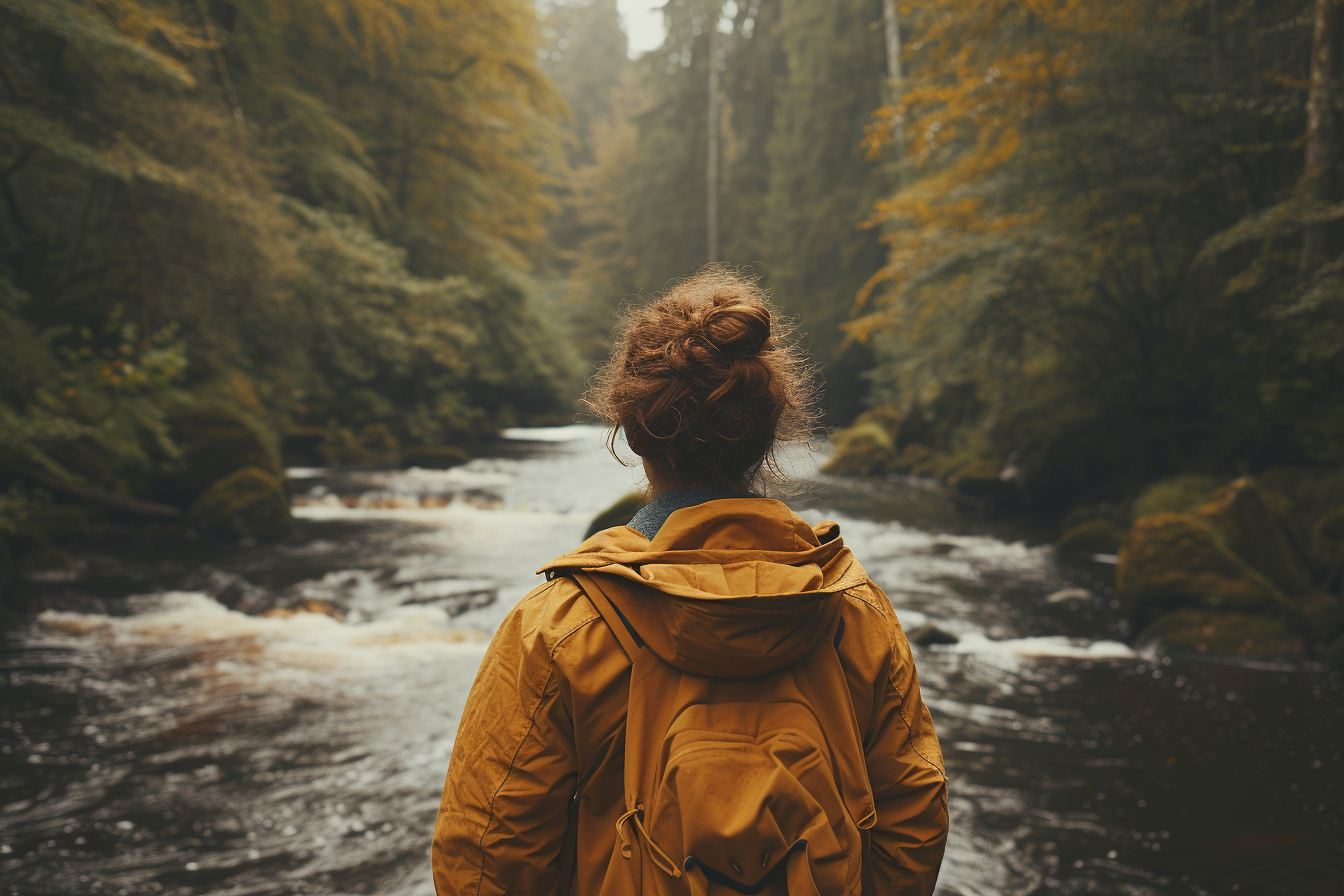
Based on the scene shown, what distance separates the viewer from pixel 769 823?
1.18 meters

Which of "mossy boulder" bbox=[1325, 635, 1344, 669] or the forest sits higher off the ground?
the forest

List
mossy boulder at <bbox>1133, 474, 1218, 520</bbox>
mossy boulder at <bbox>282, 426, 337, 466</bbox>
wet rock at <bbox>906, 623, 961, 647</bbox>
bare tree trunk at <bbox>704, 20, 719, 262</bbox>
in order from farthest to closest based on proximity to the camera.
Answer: bare tree trunk at <bbox>704, 20, 719, 262</bbox>, mossy boulder at <bbox>282, 426, 337, 466</bbox>, mossy boulder at <bbox>1133, 474, 1218, 520</bbox>, wet rock at <bbox>906, 623, 961, 647</bbox>

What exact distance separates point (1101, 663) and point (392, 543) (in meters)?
7.45

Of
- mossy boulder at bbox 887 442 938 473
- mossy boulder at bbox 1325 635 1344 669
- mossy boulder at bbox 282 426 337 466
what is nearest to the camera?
mossy boulder at bbox 1325 635 1344 669

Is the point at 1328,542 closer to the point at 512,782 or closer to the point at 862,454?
the point at 512,782

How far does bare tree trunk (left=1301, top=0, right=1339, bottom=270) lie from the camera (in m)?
7.61

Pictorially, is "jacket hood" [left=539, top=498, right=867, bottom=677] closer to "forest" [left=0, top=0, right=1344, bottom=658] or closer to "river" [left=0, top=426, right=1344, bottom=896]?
"river" [left=0, top=426, right=1344, bottom=896]

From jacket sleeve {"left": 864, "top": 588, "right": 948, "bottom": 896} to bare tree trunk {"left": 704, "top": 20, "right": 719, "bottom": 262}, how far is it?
32.1m

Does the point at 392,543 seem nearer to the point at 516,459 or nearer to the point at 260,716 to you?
the point at 260,716

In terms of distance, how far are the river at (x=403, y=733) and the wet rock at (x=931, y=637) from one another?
89 mm

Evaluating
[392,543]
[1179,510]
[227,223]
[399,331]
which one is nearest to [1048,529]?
[1179,510]

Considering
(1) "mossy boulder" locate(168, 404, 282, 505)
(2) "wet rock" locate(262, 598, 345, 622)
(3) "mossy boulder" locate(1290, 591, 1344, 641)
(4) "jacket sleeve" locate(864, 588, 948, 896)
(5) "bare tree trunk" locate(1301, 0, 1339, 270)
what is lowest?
(3) "mossy boulder" locate(1290, 591, 1344, 641)

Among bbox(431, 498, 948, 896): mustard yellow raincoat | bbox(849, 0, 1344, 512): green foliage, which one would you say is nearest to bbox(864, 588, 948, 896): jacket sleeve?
bbox(431, 498, 948, 896): mustard yellow raincoat

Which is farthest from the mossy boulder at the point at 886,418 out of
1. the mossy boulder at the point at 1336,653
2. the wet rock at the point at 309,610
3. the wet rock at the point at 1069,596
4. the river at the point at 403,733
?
the wet rock at the point at 309,610
